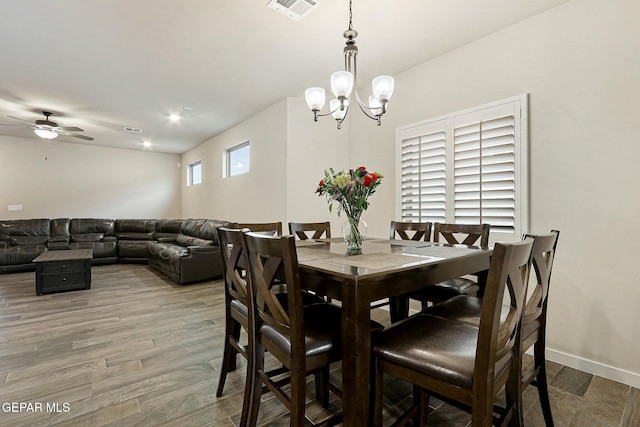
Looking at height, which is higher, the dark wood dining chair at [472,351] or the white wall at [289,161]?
the white wall at [289,161]

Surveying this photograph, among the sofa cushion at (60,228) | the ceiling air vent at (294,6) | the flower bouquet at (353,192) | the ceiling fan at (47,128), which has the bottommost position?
the sofa cushion at (60,228)

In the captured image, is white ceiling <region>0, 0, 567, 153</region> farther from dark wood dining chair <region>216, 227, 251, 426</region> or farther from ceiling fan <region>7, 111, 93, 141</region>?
dark wood dining chair <region>216, 227, 251, 426</region>

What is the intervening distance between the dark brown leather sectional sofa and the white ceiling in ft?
7.44

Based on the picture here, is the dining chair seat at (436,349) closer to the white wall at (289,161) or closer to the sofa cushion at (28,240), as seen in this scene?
the white wall at (289,161)

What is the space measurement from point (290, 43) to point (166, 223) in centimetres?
549

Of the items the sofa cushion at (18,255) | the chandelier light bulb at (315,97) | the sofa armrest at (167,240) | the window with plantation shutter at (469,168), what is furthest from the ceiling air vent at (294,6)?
the sofa cushion at (18,255)

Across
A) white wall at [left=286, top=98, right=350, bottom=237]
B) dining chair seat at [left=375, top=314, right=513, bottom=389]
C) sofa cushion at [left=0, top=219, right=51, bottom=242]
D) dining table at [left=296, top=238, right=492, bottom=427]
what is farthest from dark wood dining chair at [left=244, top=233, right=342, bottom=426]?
sofa cushion at [left=0, top=219, right=51, bottom=242]

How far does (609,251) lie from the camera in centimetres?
205

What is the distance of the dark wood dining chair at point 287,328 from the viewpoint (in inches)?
45.6

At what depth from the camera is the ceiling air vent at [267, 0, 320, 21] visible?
218cm

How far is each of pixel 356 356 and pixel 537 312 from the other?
93cm

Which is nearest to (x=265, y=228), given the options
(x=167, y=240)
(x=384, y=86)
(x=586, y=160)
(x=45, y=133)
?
(x=384, y=86)

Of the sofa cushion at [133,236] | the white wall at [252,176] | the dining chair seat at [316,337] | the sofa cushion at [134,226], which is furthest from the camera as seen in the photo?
the sofa cushion at [134,226]

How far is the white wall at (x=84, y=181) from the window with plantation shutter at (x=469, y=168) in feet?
23.1
